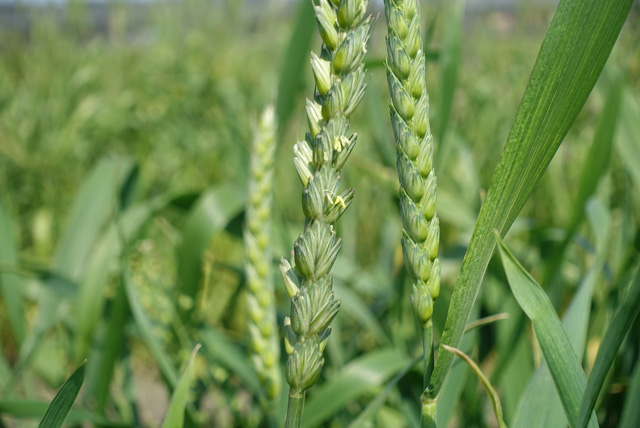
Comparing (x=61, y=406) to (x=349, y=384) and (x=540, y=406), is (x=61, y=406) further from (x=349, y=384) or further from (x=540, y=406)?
(x=349, y=384)

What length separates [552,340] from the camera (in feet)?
1.11

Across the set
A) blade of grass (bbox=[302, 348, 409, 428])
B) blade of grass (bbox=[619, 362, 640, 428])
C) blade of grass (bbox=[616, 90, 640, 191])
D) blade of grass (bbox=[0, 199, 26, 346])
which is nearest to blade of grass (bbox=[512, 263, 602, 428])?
blade of grass (bbox=[619, 362, 640, 428])

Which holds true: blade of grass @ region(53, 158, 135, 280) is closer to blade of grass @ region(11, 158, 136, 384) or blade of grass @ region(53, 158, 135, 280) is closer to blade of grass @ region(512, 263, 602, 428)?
blade of grass @ region(11, 158, 136, 384)

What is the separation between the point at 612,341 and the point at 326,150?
0.49ft

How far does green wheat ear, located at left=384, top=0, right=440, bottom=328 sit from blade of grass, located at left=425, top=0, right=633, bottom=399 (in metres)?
0.02

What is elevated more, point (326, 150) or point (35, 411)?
point (326, 150)

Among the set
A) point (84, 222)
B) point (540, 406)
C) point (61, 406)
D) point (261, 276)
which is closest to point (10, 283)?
point (84, 222)

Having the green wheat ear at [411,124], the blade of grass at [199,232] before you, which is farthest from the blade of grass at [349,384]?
the green wheat ear at [411,124]

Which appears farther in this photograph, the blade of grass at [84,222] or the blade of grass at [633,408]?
the blade of grass at [84,222]

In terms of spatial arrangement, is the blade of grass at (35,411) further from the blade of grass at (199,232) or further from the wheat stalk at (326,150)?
the wheat stalk at (326,150)

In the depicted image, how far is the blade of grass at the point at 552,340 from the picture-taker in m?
0.33

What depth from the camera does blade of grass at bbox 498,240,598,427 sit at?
0.33m

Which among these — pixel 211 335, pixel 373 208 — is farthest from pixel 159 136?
pixel 211 335

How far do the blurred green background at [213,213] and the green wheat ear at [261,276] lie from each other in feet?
0.29
